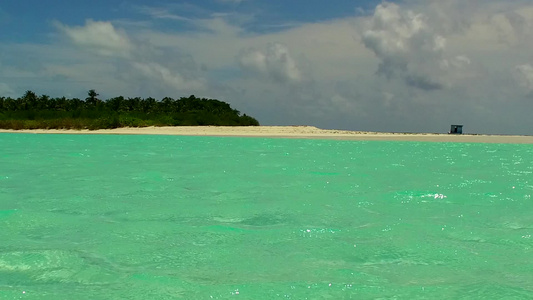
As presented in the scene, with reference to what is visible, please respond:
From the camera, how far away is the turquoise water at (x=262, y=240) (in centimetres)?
491

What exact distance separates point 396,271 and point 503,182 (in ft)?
35.8

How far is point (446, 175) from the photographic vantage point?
54.9 ft

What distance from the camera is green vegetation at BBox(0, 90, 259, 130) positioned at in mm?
62344

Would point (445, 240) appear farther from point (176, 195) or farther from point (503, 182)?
point (503, 182)

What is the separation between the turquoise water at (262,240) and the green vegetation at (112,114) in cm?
5082

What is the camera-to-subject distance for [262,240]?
Answer: 271 inches

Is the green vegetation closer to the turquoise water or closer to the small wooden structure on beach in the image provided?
the small wooden structure on beach

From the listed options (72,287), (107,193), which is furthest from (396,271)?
(107,193)

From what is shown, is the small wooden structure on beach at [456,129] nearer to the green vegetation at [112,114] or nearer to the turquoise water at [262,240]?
the green vegetation at [112,114]

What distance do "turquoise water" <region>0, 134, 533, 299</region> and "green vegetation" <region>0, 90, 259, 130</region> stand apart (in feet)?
167

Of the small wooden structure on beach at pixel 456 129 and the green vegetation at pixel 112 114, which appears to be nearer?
the small wooden structure on beach at pixel 456 129

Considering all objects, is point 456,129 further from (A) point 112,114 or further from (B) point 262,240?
(B) point 262,240

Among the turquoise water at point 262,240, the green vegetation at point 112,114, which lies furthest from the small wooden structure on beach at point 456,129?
the turquoise water at point 262,240

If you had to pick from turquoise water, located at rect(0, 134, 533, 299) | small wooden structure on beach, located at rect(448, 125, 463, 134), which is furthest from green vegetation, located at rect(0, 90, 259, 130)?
turquoise water, located at rect(0, 134, 533, 299)
